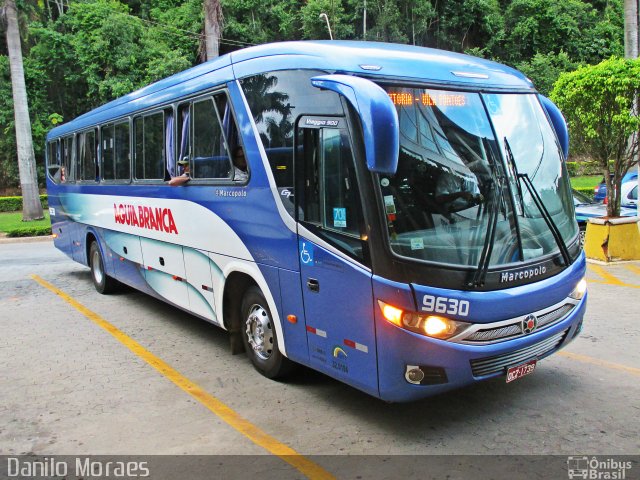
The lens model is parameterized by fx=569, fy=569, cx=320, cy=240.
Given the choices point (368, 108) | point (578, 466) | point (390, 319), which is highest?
point (368, 108)

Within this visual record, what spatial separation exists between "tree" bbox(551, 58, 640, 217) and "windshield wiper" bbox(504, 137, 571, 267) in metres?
7.21

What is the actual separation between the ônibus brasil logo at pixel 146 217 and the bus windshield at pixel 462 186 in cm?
369

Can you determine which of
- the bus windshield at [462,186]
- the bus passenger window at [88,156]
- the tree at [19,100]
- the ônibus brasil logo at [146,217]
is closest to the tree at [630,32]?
the bus windshield at [462,186]

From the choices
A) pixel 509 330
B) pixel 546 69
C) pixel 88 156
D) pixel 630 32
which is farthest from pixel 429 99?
pixel 546 69

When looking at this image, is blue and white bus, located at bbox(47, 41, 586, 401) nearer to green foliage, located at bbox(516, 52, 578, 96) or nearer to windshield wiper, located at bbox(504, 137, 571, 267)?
windshield wiper, located at bbox(504, 137, 571, 267)

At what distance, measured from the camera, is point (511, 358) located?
424 cm

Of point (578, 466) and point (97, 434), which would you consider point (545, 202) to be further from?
point (97, 434)

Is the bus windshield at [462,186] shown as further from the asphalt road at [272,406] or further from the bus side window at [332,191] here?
the asphalt road at [272,406]

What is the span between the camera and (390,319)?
395 cm

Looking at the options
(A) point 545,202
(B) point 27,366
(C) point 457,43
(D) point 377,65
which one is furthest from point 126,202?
(C) point 457,43

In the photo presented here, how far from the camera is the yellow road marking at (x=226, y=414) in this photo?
3.90 metres

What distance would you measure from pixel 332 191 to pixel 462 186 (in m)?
0.98

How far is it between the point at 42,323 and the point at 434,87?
6493mm

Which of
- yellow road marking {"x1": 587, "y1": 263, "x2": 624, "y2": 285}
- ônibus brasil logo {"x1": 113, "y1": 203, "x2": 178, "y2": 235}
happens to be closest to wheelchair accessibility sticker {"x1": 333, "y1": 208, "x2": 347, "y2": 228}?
ônibus brasil logo {"x1": 113, "y1": 203, "x2": 178, "y2": 235}
